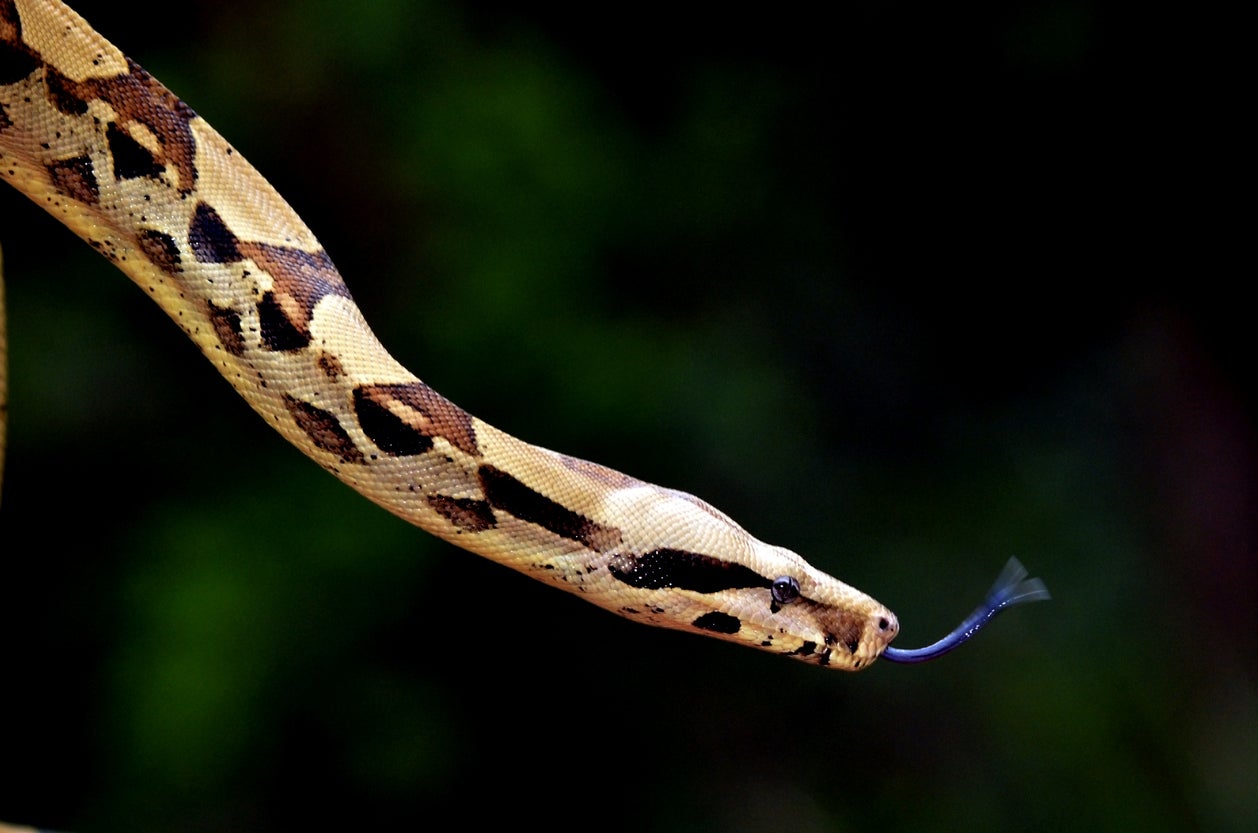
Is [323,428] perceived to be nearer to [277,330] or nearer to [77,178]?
[277,330]

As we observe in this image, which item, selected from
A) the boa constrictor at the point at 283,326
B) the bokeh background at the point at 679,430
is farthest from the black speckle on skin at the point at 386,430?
the bokeh background at the point at 679,430

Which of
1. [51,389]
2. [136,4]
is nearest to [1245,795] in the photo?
[51,389]

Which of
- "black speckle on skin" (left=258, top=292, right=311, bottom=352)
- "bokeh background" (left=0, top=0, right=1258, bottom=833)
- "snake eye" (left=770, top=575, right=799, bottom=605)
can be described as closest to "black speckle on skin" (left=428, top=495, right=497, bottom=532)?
"black speckle on skin" (left=258, top=292, right=311, bottom=352)

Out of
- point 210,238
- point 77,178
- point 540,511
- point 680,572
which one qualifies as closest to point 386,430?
point 540,511

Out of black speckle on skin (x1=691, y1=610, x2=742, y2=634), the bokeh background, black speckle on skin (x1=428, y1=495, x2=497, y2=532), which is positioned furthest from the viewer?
the bokeh background

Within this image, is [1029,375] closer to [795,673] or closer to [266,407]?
[795,673]

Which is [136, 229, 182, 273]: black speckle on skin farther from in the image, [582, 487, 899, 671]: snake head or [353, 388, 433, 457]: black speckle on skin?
[582, 487, 899, 671]: snake head

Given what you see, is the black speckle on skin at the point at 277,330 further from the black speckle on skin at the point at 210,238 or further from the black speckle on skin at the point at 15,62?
the black speckle on skin at the point at 15,62
